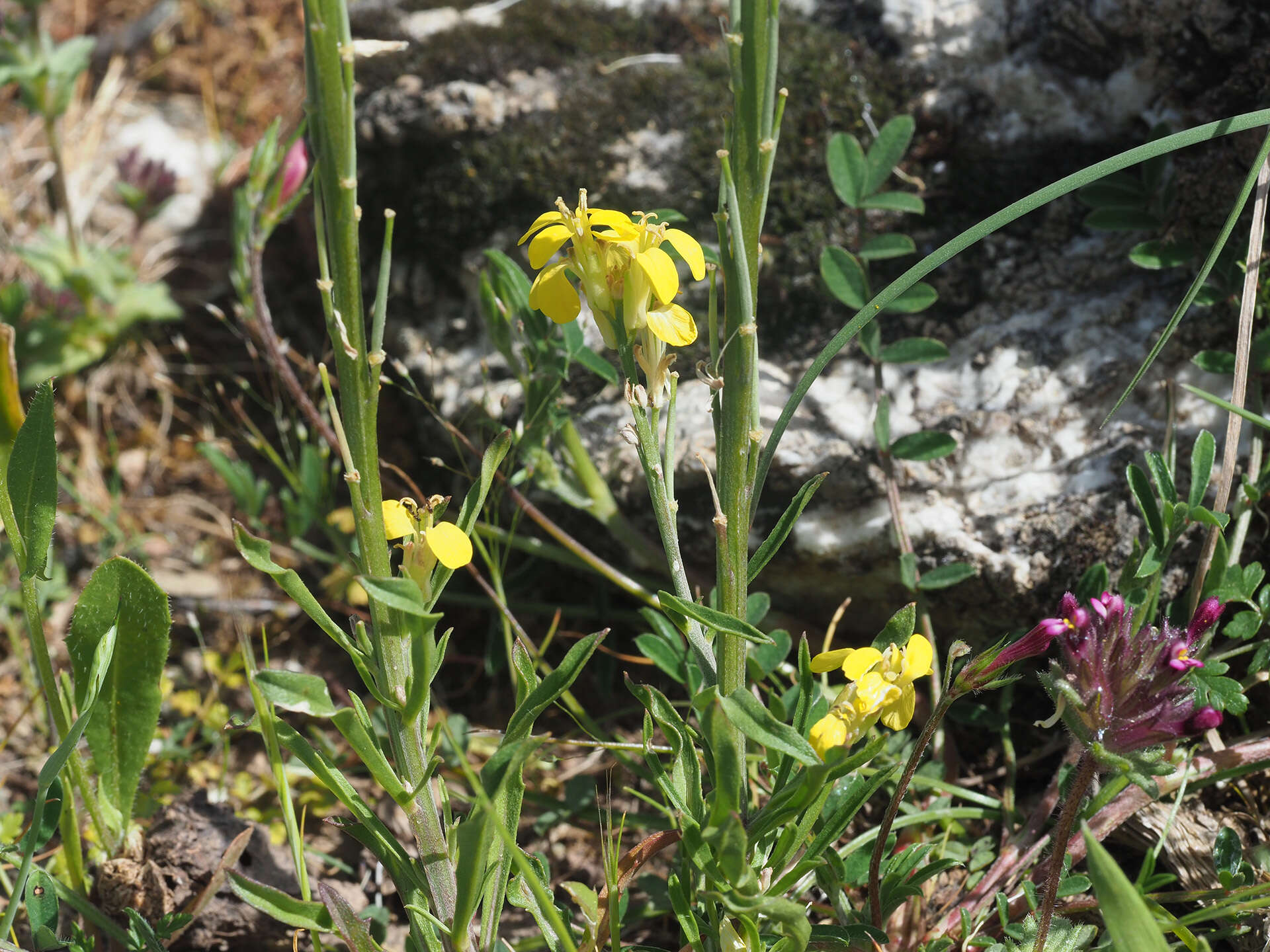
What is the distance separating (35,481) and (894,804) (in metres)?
1.34

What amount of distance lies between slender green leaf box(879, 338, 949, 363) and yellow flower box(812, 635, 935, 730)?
2.56 feet

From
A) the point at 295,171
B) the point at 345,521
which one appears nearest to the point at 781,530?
the point at 345,521

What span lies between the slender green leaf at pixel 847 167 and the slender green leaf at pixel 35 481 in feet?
4.80

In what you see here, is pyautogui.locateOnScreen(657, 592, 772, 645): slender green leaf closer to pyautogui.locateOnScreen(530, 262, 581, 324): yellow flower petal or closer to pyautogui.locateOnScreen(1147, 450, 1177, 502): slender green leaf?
pyautogui.locateOnScreen(530, 262, 581, 324): yellow flower petal

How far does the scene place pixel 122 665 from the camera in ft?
5.65

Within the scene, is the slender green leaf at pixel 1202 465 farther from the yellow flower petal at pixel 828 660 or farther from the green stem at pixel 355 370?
the green stem at pixel 355 370

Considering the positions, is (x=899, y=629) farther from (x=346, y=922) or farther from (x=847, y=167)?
(x=847, y=167)

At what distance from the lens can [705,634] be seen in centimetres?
143

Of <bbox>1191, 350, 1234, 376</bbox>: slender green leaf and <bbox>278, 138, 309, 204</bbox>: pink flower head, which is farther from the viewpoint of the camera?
<bbox>278, 138, 309, 204</bbox>: pink flower head

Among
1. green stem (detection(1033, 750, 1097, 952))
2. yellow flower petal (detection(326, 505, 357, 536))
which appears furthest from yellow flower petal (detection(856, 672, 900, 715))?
yellow flower petal (detection(326, 505, 357, 536))

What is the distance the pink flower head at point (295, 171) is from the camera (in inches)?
95.3

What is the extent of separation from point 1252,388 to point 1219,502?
34 centimetres

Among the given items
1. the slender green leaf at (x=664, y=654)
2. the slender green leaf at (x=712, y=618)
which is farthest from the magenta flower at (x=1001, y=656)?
the slender green leaf at (x=664, y=654)

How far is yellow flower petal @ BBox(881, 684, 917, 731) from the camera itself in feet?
4.44
